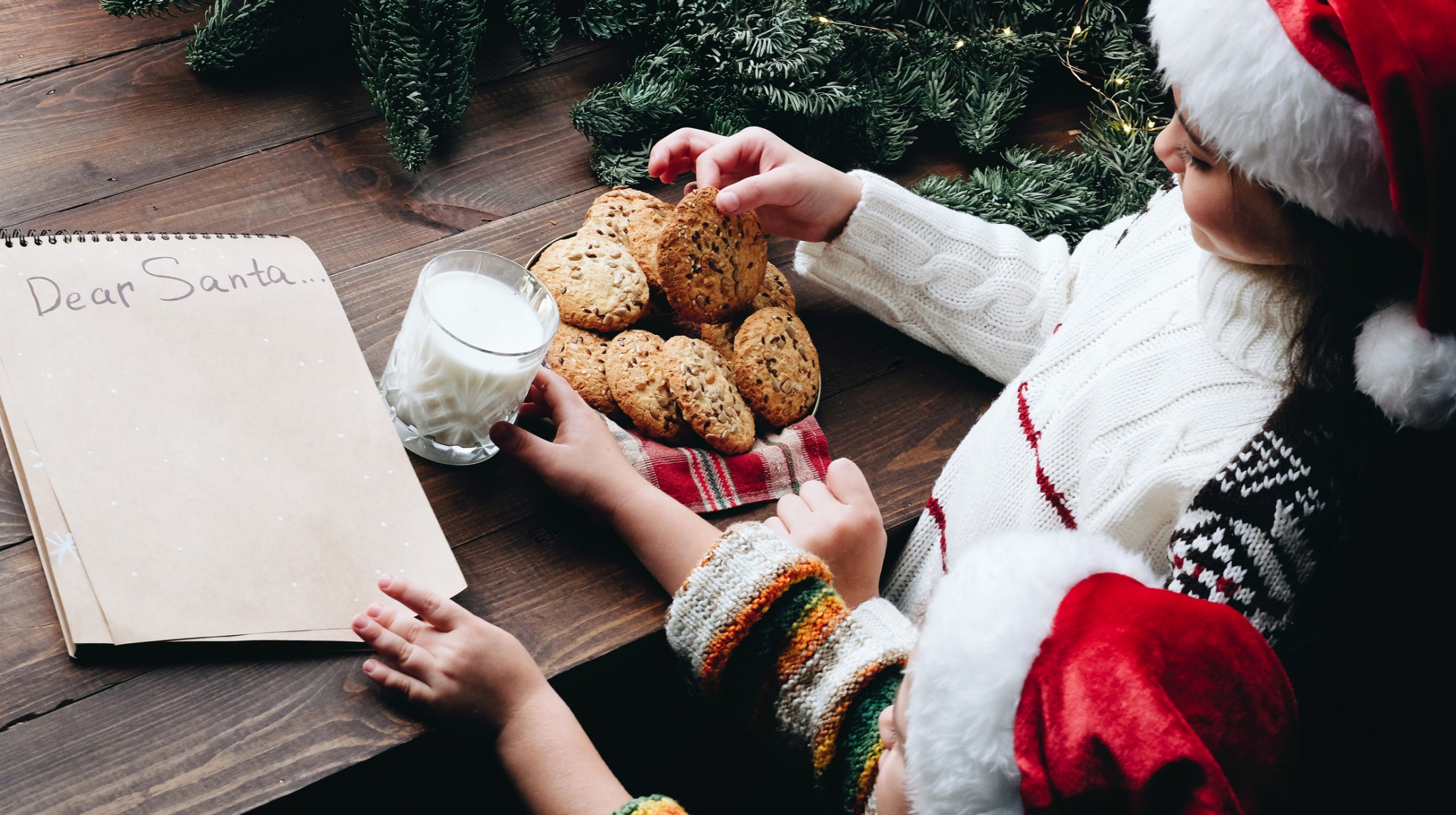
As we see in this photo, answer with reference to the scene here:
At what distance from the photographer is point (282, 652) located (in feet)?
2.24

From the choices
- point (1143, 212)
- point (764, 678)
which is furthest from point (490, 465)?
point (1143, 212)

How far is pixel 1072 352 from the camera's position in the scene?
94cm

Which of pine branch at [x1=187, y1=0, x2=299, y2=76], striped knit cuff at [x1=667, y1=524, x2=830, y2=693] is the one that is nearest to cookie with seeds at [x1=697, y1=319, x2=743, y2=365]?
striped knit cuff at [x1=667, y1=524, x2=830, y2=693]

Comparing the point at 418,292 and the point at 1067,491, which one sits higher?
the point at 418,292

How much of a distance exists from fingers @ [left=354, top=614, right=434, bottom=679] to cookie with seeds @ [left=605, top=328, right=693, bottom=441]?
0.91 feet

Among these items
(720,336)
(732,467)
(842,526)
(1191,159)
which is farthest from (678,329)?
(1191,159)

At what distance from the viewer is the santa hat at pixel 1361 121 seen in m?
0.55

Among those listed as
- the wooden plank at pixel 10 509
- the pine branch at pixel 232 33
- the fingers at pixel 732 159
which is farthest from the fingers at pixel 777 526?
the pine branch at pixel 232 33

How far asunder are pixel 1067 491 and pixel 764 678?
35cm

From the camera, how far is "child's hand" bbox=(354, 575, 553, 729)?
27.0 inches

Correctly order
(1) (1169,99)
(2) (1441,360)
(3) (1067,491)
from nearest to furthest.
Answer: (2) (1441,360)
(3) (1067,491)
(1) (1169,99)

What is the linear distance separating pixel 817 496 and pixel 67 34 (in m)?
0.90

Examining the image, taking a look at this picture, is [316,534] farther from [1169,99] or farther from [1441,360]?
[1169,99]

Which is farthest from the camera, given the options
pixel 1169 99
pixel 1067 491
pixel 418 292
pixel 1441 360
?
pixel 1169 99
